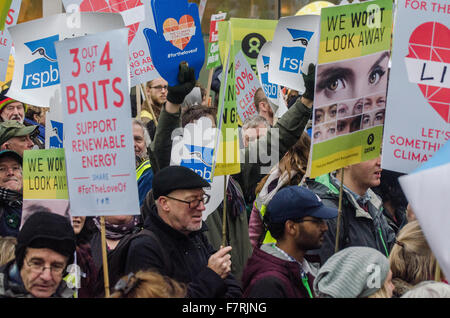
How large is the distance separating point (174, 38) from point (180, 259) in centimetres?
136

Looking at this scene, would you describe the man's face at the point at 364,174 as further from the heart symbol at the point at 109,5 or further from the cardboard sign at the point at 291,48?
the heart symbol at the point at 109,5

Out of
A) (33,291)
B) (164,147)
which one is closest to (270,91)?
(164,147)

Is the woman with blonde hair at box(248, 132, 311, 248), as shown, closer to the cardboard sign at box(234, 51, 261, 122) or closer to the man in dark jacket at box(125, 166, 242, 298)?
the man in dark jacket at box(125, 166, 242, 298)

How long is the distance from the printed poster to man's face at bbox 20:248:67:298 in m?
1.41

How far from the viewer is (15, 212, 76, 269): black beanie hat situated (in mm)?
3408

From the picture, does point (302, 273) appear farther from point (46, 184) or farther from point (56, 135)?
point (56, 135)

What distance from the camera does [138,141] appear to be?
5887 millimetres

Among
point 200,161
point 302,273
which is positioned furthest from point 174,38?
point 302,273

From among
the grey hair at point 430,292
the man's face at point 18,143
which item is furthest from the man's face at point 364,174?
the man's face at point 18,143

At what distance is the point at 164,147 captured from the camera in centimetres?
434

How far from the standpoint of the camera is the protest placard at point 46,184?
3980 millimetres

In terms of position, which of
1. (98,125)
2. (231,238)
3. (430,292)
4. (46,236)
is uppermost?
(98,125)

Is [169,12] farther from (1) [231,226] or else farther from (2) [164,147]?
(1) [231,226]

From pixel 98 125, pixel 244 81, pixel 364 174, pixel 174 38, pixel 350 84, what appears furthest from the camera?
pixel 244 81
